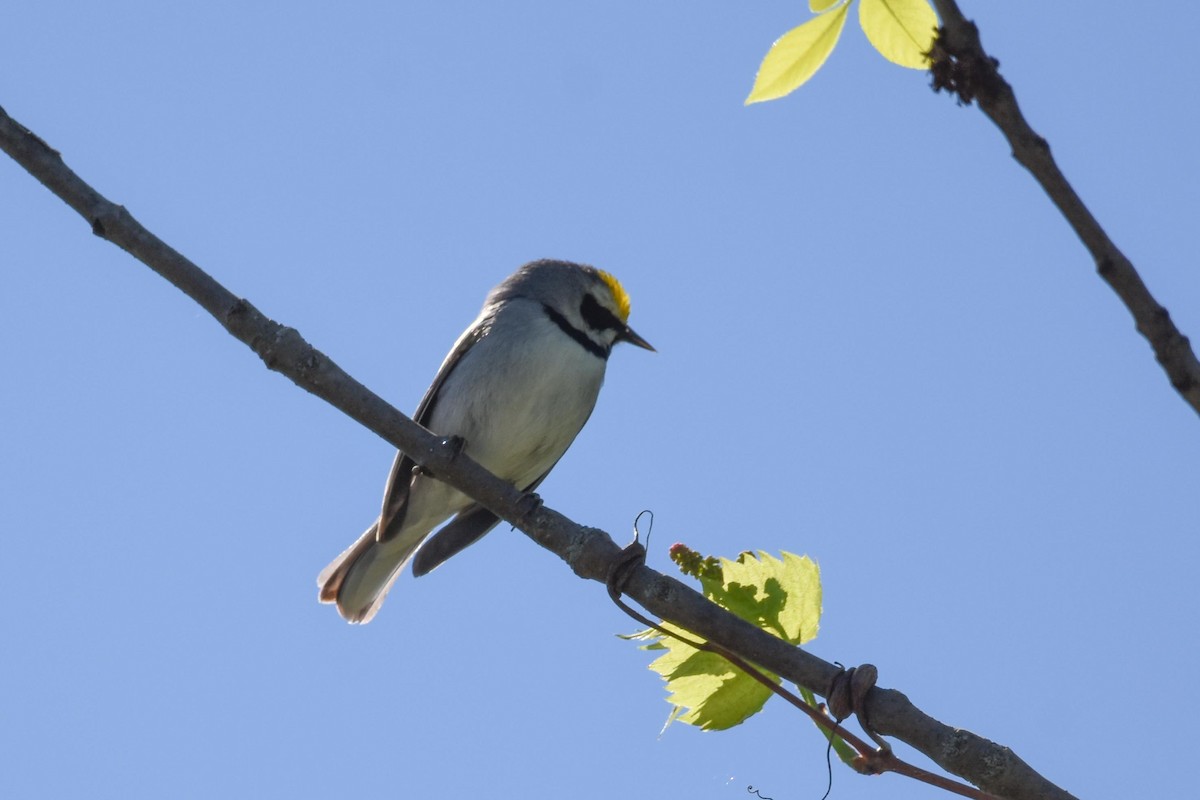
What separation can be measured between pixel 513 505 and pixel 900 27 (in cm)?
184

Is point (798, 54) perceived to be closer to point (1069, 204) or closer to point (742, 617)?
point (1069, 204)

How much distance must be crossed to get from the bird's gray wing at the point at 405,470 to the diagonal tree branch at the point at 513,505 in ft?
8.84

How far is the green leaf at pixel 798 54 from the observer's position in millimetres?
1756

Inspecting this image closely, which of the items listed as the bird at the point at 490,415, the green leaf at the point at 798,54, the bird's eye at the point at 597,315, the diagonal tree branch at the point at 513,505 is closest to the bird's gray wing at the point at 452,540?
the bird at the point at 490,415

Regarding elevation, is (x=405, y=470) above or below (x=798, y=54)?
above

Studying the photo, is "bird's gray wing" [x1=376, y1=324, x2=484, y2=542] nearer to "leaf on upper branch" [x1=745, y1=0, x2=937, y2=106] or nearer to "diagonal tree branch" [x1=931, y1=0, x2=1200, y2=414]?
"leaf on upper branch" [x1=745, y1=0, x2=937, y2=106]

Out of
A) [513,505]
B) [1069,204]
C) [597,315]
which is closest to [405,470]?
[597,315]

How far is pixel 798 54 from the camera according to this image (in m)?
1.77

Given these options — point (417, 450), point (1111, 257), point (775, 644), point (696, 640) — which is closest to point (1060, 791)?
point (775, 644)

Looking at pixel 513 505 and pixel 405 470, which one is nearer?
pixel 513 505

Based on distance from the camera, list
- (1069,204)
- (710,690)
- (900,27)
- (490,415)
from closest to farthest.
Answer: (1069,204) < (900,27) < (710,690) < (490,415)

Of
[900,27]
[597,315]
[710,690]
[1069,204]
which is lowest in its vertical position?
[710,690]

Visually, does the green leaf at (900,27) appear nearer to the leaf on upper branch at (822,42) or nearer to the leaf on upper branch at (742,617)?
the leaf on upper branch at (822,42)

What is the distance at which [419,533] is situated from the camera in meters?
6.59
